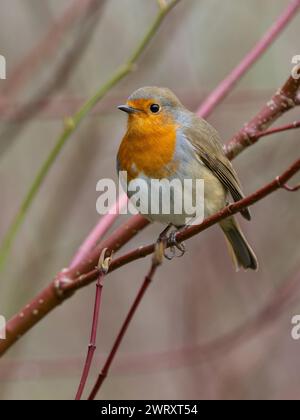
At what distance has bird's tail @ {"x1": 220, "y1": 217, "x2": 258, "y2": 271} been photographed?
3.75m

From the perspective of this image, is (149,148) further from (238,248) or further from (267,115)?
(238,248)

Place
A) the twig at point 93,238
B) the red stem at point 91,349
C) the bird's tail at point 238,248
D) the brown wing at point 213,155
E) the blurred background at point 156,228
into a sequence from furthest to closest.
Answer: the blurred background at point 156,228 → the bird's tail at point 238,248 → the brown wing at point 213,155 → the twig at point 93,238 → the red stem at point 91,349

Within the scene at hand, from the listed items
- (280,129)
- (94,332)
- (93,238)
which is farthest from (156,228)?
(94,332)

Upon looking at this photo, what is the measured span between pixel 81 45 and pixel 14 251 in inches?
97.8

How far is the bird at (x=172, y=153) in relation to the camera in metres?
3.42

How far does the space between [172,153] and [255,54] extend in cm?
63

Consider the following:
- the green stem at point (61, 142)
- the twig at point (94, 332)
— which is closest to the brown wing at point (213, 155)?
the green stem at point (61, 142)

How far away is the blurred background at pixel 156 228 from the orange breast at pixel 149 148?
567 millimetres

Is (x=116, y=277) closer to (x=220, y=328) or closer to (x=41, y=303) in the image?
(x=220, y=328)

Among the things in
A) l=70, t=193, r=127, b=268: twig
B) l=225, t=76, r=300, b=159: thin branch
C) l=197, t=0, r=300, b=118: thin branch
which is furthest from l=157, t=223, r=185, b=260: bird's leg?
l=197, t=0, r=300, b=118: thin branch

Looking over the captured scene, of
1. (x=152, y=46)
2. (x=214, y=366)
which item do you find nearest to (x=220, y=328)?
(x=214, y=366)

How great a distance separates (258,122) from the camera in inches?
127

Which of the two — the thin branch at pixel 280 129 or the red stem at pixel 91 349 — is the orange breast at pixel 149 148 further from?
the red stem at pixel 91 349

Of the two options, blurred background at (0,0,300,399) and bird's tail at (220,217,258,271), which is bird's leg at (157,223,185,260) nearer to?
bird's tail at (220,217,258,271)
